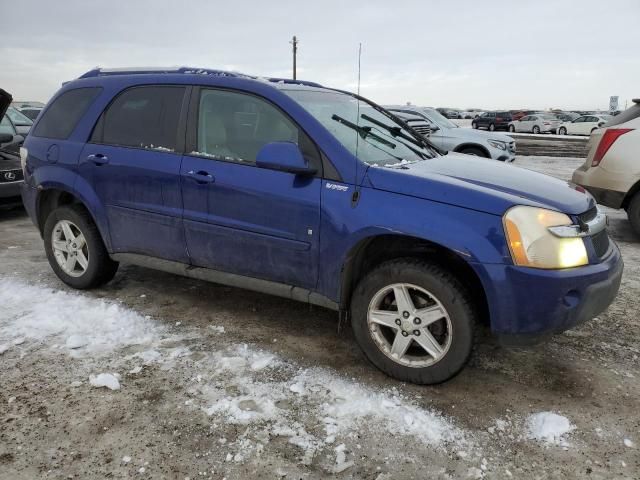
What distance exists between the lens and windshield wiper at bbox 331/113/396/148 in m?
3.44

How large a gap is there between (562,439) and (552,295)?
69cm

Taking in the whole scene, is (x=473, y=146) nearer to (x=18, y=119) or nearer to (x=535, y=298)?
(x=535, y=298)

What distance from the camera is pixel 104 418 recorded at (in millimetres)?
2633

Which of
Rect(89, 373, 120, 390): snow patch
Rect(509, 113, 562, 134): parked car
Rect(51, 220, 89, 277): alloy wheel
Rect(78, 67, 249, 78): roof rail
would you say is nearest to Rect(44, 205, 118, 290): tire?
Rect(51, 220, 89, 277): alloy wheel

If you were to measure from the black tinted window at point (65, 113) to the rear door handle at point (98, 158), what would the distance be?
0.40 m

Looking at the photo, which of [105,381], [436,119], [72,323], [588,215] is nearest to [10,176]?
[72,323]

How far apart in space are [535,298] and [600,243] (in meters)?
0.70

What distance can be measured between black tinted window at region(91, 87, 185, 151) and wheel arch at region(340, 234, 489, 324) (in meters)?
1.54

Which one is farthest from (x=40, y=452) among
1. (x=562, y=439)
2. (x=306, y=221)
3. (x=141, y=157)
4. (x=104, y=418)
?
(x=562, y=439)

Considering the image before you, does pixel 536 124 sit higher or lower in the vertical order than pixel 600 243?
higher

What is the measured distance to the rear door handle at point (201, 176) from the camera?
3414mm

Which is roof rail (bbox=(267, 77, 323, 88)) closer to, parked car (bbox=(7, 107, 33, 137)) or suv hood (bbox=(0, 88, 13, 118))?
suv hood (bbox=(0, 88, 13, 118))

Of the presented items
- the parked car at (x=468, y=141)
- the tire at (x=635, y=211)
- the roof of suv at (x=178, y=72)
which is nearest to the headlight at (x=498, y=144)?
the parked car at (x=468, y=141)

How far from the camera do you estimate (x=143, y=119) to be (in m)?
3.83
